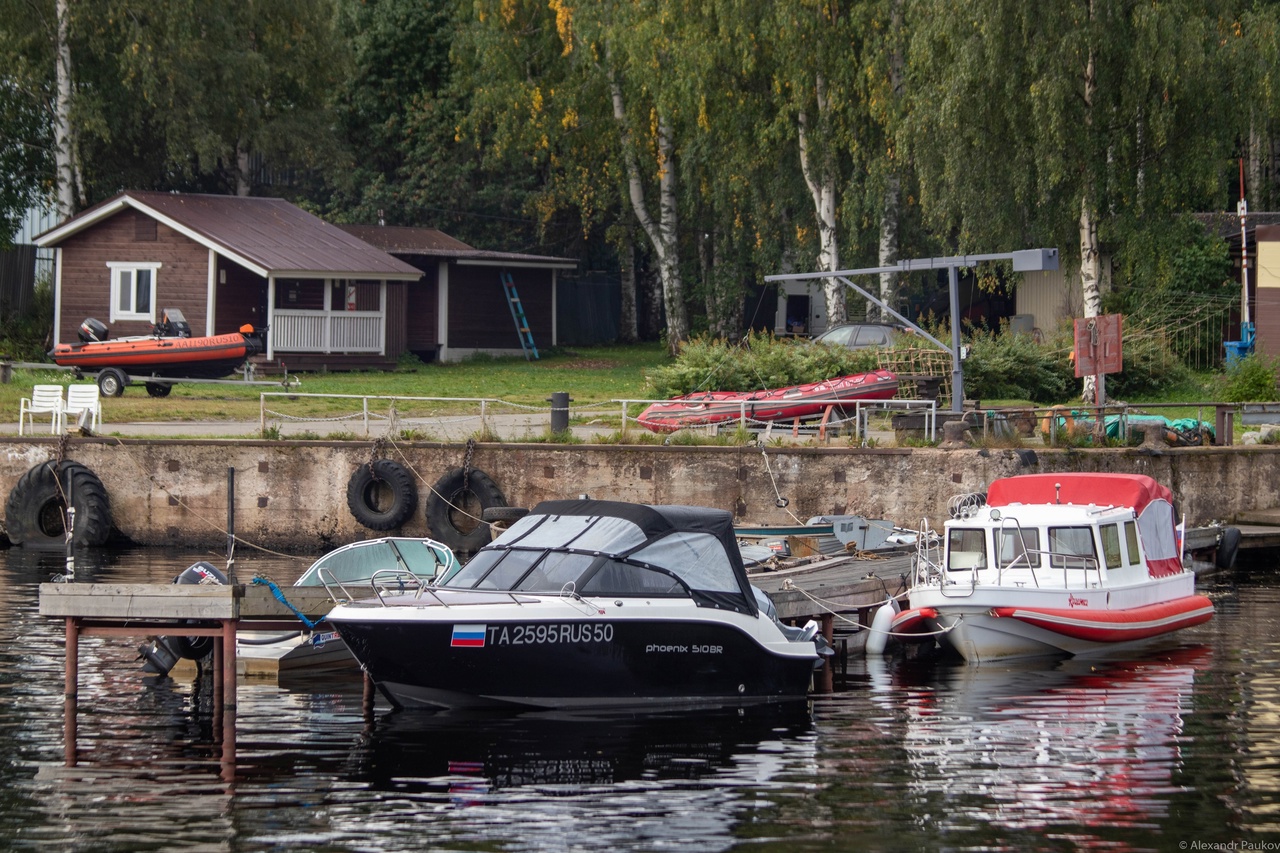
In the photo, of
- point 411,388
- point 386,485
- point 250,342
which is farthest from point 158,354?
point 386,485

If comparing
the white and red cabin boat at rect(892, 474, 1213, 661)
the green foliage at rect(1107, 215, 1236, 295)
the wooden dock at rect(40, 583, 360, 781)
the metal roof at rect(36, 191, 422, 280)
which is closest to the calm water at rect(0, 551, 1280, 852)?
the wooden dock at rect(40, 583, 360, 781)

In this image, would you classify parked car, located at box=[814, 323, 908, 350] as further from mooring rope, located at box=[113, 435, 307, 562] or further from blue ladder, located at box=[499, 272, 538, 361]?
blue ladder, located at box=[499, 272, 538, 361]

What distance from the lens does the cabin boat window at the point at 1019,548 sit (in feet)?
63.7

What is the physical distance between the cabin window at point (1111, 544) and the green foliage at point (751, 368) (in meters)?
12.8

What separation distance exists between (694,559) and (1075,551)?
611cm

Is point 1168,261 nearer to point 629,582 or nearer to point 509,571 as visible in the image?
point 629,582

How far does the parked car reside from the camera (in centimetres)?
3447

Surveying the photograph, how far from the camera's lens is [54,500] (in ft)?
88.7

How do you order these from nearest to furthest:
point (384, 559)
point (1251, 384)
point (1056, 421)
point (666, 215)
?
point (384, 559) → point (1056, 421) → point (1251, 384) → point (666, 215)

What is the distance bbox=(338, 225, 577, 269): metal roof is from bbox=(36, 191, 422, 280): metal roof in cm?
156

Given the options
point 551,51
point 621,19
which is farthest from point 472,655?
point 551,51

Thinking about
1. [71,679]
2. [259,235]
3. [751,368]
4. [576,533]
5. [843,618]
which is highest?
[259,235]

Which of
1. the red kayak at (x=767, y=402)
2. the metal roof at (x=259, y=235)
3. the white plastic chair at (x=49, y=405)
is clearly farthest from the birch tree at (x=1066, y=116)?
the white plastic chair at (x=49, y=405)

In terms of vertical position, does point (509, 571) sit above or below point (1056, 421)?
below
